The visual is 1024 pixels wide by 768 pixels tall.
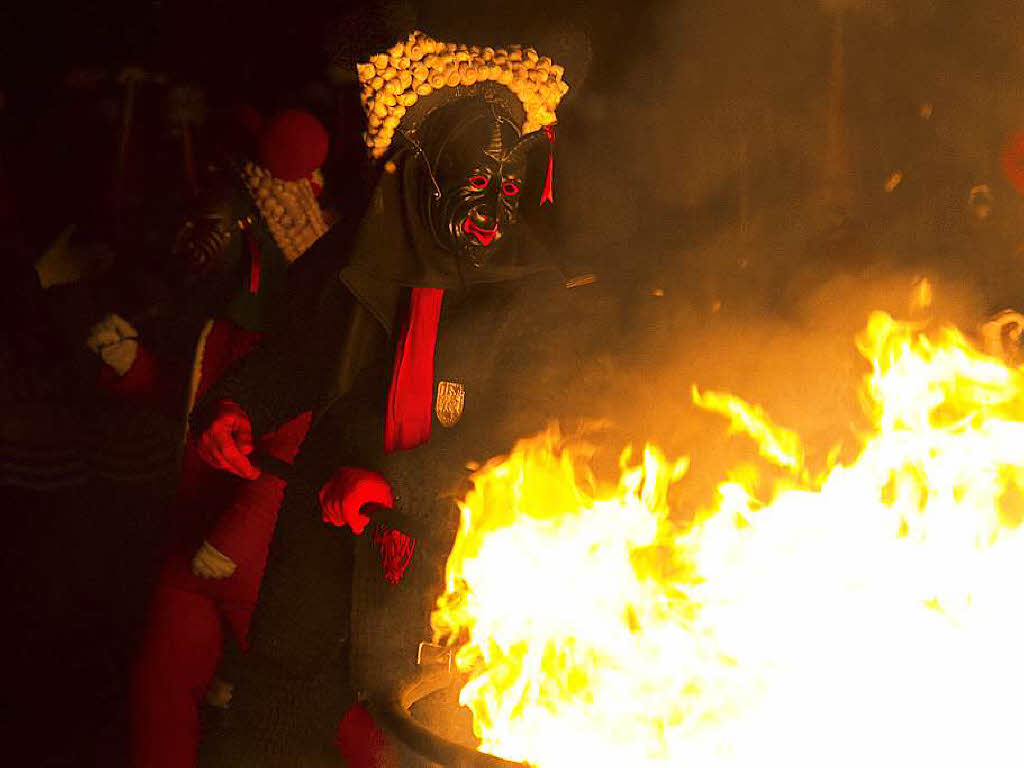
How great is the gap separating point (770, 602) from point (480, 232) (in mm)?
1207

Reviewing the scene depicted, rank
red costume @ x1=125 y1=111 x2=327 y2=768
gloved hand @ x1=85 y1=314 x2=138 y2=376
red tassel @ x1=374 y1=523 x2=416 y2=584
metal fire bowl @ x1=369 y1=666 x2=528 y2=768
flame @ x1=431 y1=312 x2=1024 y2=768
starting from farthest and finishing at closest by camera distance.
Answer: gloved hand @ x1=85 y1=314 x2=138 y2=376
red costume @ x1=125 y1=111 x2=327 y2=768
red tassel @ x1=374 y1=523 x2=416 y2=584
flame @ x1=431 y1=312 x2=1024 y2=768
metal fire bowl @ x1=369 y1=666 x2=528 y2=768

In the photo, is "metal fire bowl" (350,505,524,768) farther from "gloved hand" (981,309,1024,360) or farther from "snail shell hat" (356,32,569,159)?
"gloved hand" (981,309,1024,360)

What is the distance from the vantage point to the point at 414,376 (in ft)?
8.23

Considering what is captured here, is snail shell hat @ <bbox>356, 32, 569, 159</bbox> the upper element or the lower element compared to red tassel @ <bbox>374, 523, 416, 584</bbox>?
upper

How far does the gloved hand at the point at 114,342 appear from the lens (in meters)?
2.89

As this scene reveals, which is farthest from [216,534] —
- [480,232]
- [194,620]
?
[480,232]

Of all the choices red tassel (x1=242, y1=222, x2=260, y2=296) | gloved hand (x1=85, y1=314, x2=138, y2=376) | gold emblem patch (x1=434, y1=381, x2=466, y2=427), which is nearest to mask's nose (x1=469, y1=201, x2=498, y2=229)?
gold emblem patch (x1=434, y1=381, x2=466, y2=427)

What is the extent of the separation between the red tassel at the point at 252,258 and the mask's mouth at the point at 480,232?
89 centimetres

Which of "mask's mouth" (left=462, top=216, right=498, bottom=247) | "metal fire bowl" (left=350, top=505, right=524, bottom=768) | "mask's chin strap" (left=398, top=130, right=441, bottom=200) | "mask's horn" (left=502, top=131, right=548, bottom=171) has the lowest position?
"metal fire bowl" (left=350, top=505, right=524, bottom=768)

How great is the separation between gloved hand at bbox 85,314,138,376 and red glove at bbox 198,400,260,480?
2.19 feet

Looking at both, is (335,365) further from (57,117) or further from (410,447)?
(57,117)

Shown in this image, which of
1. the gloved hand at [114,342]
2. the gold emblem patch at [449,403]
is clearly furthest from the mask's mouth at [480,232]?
the gloved hand at [114,342]

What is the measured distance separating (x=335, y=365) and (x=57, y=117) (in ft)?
4.77

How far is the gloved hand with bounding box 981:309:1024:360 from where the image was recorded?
8.93 ft
